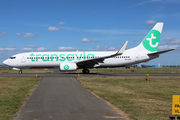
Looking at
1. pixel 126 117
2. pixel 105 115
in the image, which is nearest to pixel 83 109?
pixel 105 115

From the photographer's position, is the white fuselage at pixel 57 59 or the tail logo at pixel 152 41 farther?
the tail logo at pixel 152 41

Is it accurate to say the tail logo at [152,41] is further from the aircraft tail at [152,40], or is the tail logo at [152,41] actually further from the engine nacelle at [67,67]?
the engine nacelle at [67,67]

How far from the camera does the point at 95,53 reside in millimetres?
37688

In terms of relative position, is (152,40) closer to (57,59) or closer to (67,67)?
(67,67)

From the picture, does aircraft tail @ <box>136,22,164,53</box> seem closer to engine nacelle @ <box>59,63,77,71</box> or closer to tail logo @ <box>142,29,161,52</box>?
tail logo @ <box>142,29,161,52</box>

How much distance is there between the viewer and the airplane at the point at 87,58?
35969 millimetres

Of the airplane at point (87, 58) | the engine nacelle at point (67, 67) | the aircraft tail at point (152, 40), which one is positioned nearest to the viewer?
the engine nacelle at point (67, 67)

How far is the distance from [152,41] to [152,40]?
0.63 ft

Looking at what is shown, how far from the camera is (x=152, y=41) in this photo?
126 feet

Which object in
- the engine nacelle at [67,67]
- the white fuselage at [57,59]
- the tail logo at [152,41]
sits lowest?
the engine nacelle at [67,67]

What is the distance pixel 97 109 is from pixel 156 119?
269 centimetres

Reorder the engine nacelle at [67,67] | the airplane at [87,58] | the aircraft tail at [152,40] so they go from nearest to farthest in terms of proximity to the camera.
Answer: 1. the engine nacelle at [67,67]
2. the airplane at [87,58]
3. the aircraft tail at [152,40]

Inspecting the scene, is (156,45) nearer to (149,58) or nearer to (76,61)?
(149,58)

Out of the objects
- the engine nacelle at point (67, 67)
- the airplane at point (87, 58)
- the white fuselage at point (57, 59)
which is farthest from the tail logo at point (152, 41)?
the engine nacelle at point (67, 67)
